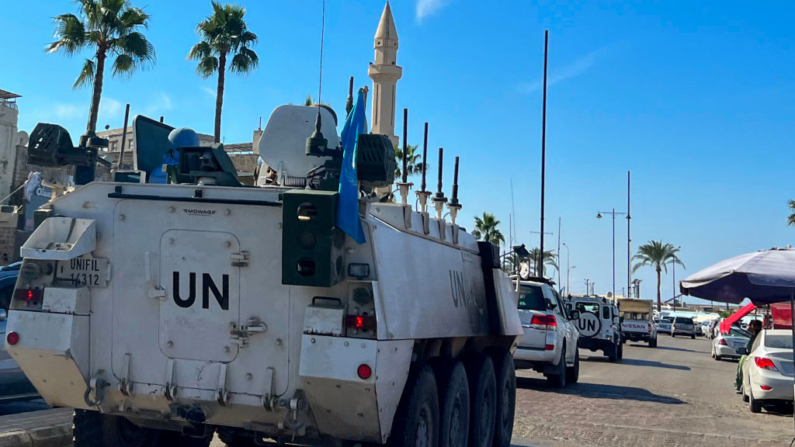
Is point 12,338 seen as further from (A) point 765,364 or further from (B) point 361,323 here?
(A) point 765,364

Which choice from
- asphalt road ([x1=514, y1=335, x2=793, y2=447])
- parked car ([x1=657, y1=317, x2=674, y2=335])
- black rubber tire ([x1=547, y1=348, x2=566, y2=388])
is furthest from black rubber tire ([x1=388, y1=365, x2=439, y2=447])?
parked car ([x1=657, y1=317, x2=674, y2=335])

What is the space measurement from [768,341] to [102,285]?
12.0 m

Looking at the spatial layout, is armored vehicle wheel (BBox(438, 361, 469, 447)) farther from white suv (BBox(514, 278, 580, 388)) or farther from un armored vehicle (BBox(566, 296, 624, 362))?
un armored vehicle (BBox(566, 296, 624, 362))

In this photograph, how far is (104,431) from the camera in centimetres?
702

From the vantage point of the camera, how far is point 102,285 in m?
6.27

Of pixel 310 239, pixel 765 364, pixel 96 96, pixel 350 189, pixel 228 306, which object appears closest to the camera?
pixel 310 239

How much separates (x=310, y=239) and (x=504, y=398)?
16.4ft

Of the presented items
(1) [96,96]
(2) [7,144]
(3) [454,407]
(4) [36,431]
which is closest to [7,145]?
(2) [7,144]

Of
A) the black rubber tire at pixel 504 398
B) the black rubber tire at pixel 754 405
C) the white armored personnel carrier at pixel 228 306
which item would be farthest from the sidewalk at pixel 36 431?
the black rubber tire at pixel 754 405

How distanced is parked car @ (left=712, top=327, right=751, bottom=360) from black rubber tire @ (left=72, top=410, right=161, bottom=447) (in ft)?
94.4

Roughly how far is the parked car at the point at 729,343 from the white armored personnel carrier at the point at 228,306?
94.2 feet

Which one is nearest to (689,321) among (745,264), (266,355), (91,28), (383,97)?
(383,97)

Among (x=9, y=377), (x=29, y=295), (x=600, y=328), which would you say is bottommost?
(x=9, y=377)

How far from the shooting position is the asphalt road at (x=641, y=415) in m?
11.0
